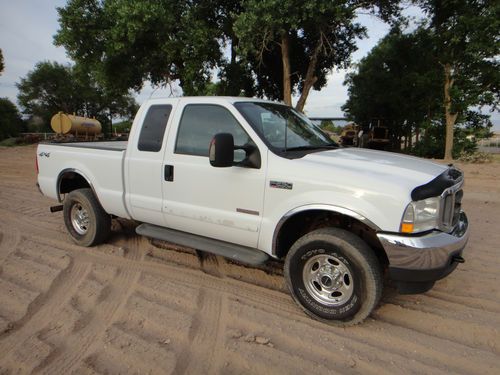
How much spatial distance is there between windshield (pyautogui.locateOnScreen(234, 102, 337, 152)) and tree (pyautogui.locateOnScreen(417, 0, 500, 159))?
50.1 ft

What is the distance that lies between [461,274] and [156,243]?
3.83 metres

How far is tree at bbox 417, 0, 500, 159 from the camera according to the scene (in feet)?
50.3

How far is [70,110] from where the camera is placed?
4538 centimetres

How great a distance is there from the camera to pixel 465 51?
16172 mm

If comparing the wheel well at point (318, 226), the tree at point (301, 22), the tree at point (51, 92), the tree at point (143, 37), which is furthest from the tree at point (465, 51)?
the tree at point (51, 92)

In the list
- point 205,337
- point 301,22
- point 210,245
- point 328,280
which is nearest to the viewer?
point 205,337

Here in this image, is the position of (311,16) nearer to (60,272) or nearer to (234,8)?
(234,8)

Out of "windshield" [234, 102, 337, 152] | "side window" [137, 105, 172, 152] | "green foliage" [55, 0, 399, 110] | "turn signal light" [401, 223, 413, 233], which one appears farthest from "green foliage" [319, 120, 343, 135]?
"turn signal light" [401, 223, 413, 233]

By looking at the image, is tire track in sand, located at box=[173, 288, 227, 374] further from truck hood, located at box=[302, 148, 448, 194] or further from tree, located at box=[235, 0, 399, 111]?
tree, located at box=[235, 0, 399, 111]

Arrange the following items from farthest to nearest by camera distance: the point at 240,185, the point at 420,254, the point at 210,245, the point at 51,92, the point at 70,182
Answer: the point at 51,92 → the point at 70,182 → the point at 210,245 → the point at 240,185 → the point at 420,254

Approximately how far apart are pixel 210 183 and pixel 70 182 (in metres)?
2.94

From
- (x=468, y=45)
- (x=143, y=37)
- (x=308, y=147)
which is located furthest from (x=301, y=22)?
(x=308, y=147)

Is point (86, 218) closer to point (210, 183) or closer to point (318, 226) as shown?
point (210, 183)

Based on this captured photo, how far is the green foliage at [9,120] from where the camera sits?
1321 inches
